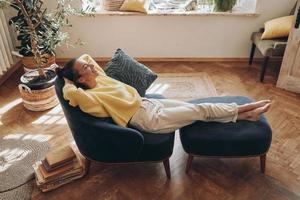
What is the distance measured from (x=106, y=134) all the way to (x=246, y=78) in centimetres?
204

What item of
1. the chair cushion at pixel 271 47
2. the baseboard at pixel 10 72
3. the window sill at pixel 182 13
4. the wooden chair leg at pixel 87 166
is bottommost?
the wooden chair leg at pixel 87 166

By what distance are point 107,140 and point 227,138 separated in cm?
74

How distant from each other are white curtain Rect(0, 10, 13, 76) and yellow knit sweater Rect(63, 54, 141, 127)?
4.57 feet

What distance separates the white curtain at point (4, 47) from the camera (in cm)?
300

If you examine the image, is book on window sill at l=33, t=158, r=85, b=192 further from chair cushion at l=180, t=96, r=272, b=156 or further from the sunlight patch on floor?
the sunlight patch on floor

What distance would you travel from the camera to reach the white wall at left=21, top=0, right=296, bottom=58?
3.37 m

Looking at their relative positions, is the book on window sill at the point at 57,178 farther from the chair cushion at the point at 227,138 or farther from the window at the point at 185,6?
the window at the point at 185,6

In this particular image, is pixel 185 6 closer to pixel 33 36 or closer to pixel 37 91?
pixel 33 36

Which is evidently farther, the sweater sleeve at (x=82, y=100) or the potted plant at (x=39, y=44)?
the potted plant at (x=39, y=44)

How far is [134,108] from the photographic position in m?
1.96

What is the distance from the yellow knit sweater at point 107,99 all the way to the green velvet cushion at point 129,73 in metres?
0.10

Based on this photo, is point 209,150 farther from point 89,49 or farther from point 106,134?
point 89,49

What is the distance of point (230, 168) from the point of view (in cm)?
213

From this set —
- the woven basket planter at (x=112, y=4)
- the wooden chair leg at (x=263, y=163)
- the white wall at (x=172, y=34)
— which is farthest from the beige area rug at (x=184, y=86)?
the wooden chair leg at (x=263, y=163)
